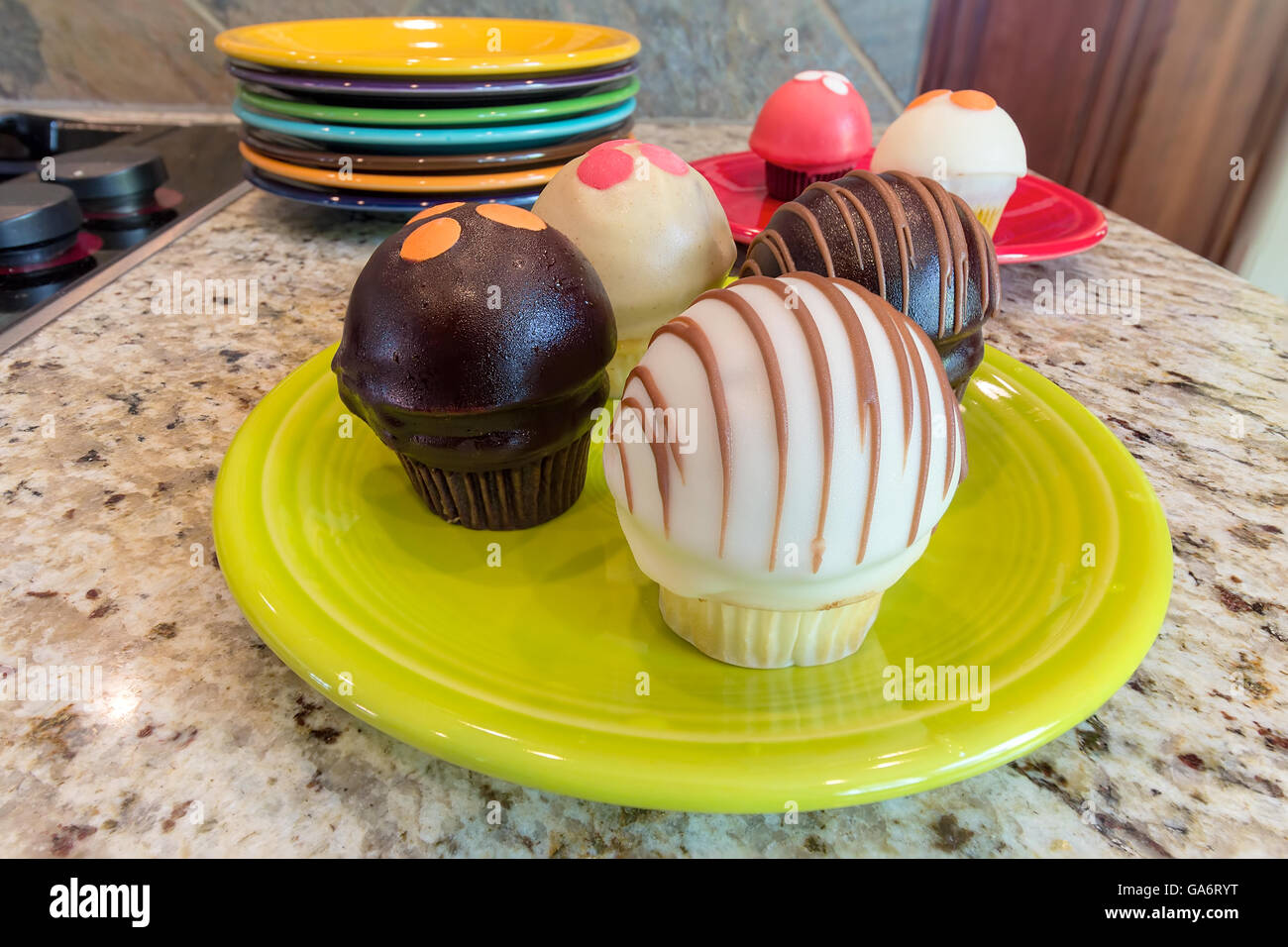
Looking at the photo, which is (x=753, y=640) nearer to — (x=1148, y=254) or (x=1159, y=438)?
(x=1159, y=438)

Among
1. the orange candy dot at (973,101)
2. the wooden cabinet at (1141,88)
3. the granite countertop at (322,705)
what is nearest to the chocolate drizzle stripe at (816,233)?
the granite countertop at (322,705)

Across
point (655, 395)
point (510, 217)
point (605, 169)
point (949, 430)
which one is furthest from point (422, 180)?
point (949, 430)


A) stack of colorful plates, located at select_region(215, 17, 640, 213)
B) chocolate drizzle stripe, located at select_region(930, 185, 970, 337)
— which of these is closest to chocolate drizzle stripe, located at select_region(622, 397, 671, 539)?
chocolate drizzle stripe, located at select_region(930, 185, 970, 337)

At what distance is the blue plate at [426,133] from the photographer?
4.08ft

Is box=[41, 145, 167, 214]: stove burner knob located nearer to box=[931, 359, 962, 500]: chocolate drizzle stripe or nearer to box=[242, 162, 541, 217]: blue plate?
box=[242, 162, 541, 217]: blue plate

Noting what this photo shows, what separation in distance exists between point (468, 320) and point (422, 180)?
73cm

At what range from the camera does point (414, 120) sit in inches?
48.7

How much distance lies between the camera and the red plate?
1222mm

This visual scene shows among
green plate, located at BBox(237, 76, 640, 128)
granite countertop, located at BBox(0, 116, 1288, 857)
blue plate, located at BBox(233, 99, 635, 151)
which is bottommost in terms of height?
granite countertop, located at BBox(0, 116, 1288, 857)

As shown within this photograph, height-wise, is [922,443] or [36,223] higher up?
[922,443]

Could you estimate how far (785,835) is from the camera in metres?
0.52

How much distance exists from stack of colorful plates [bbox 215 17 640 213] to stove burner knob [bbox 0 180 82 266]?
27 cm

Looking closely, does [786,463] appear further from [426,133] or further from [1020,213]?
[1020,213]
